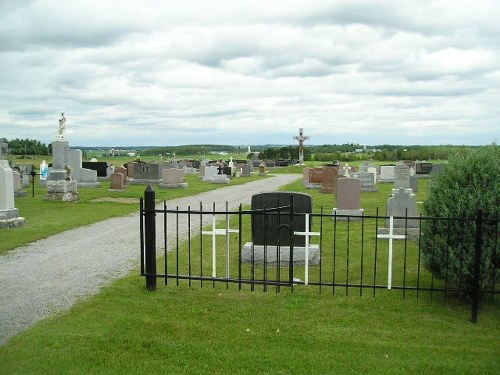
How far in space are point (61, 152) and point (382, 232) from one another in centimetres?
1482

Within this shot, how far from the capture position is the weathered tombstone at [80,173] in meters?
28.4

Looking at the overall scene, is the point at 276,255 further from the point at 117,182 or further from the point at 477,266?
the point at 117,182

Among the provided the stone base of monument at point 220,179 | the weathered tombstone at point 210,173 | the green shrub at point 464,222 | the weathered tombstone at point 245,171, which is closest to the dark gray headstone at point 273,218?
the green shrub at point 464,222

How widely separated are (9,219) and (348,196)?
10.0 m

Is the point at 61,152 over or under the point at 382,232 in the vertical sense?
over

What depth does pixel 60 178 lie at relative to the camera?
842 inches

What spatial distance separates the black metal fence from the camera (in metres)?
6.83

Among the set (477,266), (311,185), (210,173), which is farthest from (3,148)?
(210,173)

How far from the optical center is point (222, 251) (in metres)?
10.8

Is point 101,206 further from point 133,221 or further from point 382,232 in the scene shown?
point 382,232

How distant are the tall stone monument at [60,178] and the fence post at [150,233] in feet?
48.9

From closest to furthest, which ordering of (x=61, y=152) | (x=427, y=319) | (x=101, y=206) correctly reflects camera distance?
(x=427, y=319) → (x=101, y=206) → (x=61, y=152)

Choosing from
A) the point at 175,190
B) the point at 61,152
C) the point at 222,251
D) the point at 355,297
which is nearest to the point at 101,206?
the point at 61,152

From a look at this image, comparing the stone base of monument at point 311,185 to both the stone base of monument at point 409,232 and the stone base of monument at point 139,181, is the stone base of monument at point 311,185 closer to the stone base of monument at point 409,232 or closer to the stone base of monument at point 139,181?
the stone base of monument at point 139,181
